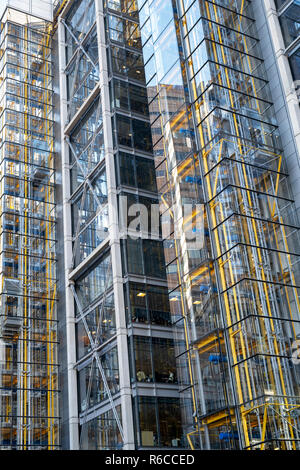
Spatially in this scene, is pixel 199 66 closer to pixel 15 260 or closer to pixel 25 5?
pixel 15 260

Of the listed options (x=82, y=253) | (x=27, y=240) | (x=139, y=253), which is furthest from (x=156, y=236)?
(x=27, y=240)

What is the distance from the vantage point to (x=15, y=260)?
42.7 meters

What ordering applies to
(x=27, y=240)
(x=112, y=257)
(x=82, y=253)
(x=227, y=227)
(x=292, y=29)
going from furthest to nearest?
(x=27, y=240), (x=82, y=253), (x=112, y=257), (x=292, y=29), (x=227, y=227)

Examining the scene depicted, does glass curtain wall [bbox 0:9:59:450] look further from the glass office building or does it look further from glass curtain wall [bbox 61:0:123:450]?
glass curtain wall [bbox 61:0:123:450]

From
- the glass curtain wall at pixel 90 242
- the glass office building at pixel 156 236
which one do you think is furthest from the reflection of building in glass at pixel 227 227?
the glass curtain wall at pixel 90 242

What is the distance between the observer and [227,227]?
1131 inches

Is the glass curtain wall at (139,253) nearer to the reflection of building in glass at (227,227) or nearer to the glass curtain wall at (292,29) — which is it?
the reflection of building in glass at (227,227)

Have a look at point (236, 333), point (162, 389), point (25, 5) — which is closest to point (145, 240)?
point (162, 389)

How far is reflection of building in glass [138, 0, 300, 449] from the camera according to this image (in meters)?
26.0

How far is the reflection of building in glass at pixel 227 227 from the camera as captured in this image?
85.2 ft

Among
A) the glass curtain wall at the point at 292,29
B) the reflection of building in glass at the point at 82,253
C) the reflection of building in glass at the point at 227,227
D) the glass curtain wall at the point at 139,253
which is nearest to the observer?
the reflection of building in glass at the point at 227,227

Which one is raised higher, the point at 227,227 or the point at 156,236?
the point at 156,236

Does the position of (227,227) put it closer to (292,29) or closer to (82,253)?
(292,29)

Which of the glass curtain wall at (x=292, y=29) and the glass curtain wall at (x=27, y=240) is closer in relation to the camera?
the glass curtain wall at (x=292, y=29)
